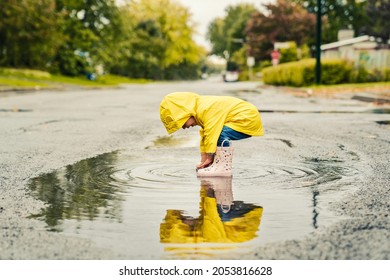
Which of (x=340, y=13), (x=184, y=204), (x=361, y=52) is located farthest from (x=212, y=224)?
(x=340, y=13)

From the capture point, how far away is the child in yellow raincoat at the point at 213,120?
7.23m

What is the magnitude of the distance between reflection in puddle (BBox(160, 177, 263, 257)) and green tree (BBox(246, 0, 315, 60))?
227 ft

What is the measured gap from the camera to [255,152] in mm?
9812

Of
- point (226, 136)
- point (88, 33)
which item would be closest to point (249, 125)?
point (226, 136)

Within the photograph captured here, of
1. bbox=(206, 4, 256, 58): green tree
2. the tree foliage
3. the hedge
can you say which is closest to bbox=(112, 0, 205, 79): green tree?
the tree foliage

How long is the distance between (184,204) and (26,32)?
43.1 m

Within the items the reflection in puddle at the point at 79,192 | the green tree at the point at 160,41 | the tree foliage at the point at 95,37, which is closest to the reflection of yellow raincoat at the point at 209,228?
the reflection in puddle at the point at 79,192

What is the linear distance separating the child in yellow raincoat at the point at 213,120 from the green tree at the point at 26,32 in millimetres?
40419

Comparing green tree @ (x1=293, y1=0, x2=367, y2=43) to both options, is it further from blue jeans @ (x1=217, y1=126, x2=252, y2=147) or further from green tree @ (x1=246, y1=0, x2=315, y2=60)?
blue jeans @ (x1=217, y1=126, x2=252, y2=147)

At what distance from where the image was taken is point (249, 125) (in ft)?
24.4

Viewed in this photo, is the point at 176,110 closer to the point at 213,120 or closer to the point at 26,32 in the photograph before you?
the point at 213,120

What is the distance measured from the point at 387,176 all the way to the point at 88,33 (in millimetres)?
54017

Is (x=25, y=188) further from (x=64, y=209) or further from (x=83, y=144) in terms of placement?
(x=83, y=144)
